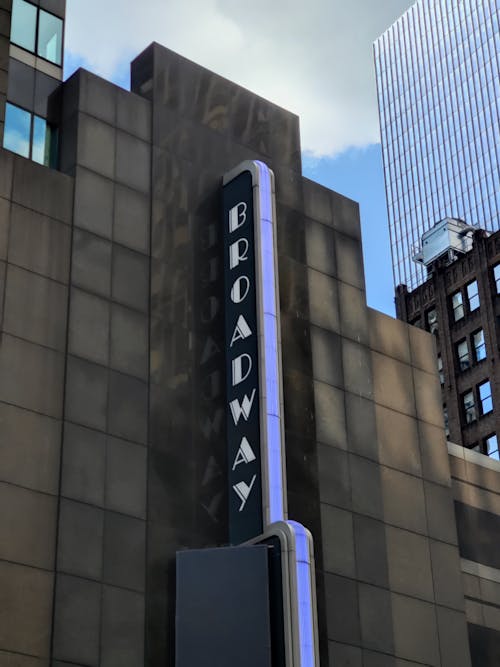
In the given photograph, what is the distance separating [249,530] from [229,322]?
681cm

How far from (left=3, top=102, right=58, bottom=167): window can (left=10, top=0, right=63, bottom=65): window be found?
2891mm

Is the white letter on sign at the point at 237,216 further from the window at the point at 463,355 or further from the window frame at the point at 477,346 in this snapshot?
the window at the point at 463,355

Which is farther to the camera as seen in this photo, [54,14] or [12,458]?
[54,14]

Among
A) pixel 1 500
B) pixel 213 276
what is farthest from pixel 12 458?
pixel 213 276

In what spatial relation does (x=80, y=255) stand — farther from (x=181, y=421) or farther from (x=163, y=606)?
(x=163, y=606)

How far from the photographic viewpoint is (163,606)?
3459 cm

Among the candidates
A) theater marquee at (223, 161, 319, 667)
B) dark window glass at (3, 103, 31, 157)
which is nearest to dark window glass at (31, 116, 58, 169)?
dark window glass at (3, 103, 31, 157)

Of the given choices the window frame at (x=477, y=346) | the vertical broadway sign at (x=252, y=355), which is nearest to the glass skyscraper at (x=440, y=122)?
the window frame at (x=477, y=346)

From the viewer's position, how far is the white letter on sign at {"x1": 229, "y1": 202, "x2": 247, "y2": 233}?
133 feet

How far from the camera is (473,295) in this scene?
104 meters

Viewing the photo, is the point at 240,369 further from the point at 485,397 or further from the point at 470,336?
the point at 470,336

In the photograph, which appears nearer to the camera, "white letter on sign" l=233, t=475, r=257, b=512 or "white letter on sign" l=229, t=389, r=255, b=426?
"white letter on sign" l=233, t=475, r=257, b=512

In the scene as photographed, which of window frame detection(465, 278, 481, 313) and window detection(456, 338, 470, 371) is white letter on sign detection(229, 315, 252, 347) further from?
window frame detection(465, 278, 481, 313)

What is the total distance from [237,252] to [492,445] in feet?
202
